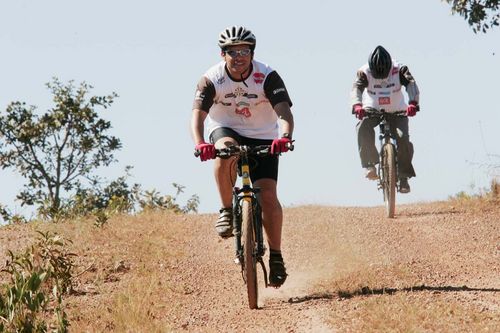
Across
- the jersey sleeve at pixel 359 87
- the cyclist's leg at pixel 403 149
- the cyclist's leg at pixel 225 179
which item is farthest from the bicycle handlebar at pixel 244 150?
the cyclist's leg at pixel 403 149

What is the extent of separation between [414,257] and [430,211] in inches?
157

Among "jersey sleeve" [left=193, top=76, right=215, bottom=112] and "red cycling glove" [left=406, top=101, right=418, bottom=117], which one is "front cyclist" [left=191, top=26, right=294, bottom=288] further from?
"red cycling glove" [left=406, top=101, right=418, bottom=117]

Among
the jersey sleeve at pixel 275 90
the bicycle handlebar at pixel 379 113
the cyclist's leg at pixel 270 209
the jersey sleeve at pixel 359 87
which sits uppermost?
the jersey sleeve at pixel 359 87

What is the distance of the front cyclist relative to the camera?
8750 mm

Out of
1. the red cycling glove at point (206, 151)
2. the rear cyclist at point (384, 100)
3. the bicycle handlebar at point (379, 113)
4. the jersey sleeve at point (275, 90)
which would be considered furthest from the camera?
the bicycle handlebar at point (379, 113)

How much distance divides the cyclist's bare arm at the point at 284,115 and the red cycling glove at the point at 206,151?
649 mm

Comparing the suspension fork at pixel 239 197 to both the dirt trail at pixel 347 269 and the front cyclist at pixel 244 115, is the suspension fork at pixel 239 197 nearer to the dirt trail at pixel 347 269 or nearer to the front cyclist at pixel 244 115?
the front cyclist at pixel 244 115

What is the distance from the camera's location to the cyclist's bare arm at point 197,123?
8789mm

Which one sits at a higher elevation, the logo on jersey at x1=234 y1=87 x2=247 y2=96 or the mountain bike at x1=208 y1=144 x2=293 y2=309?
the logo on jersey at x1=234 y1=87 x2=247 y2=96

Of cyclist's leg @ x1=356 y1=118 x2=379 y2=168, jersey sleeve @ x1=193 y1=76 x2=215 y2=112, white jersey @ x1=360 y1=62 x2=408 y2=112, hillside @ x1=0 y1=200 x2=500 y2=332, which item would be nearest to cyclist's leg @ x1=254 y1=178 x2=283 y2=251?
hillside @ x1=0 y1=200 x2=500 y2=332

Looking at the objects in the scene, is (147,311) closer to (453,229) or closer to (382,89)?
(453,229)

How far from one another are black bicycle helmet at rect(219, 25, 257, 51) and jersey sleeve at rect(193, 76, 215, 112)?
0.33m

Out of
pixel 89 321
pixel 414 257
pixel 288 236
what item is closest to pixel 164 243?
pixel 288 236

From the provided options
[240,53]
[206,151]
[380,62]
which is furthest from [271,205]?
[380,62]
